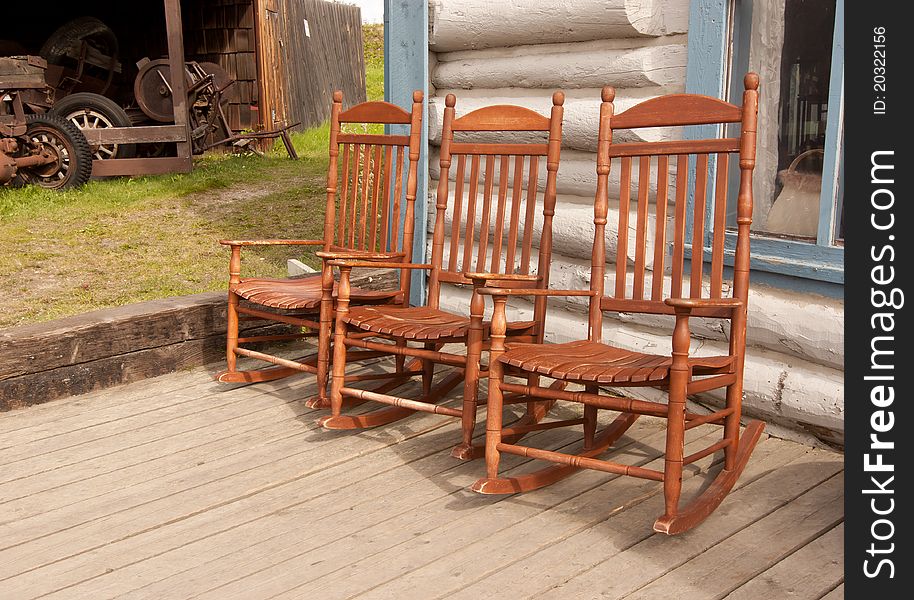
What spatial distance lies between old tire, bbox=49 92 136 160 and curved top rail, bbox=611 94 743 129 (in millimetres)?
6896

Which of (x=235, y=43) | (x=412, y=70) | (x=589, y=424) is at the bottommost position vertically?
(x=589, y=424)

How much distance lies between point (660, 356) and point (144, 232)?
4891 millimetres

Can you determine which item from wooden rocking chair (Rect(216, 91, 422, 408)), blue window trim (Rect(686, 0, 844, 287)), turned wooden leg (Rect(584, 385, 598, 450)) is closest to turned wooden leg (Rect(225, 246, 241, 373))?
wooden rocking chair (Rect(216, 91, 422, 408))

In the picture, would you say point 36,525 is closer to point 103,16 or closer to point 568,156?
point 568,156

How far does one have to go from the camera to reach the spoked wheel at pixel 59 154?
319 inches

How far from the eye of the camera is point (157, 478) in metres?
3.08

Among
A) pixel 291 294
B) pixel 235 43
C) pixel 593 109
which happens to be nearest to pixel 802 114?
pixel 593 109

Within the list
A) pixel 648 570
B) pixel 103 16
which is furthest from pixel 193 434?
pixel 103 16

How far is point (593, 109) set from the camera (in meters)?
3.89

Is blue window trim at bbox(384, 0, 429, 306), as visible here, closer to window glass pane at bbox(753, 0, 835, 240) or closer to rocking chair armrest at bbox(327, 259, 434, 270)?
rocking chair armrest at bbox(327, 259, 434, 270)

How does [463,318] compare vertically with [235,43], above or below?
below

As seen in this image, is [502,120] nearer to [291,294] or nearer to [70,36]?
[291,294]

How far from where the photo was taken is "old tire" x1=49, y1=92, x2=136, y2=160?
897 centimetres

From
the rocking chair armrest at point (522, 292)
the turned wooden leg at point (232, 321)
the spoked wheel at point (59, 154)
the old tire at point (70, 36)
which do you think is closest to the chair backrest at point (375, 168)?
the turned wooden leg at point (232, 321)
